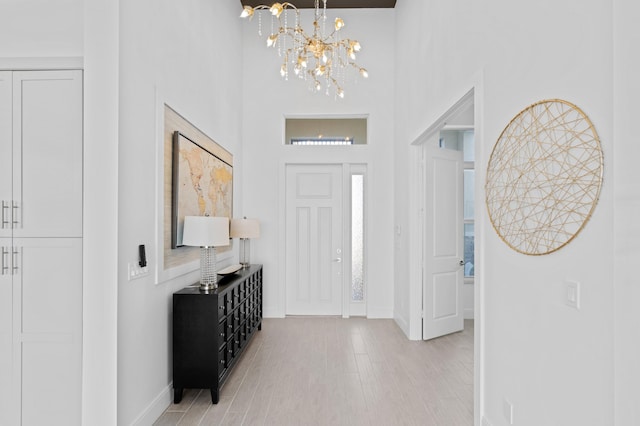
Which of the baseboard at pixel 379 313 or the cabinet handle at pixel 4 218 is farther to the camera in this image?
the baseboard at pixel 379 313

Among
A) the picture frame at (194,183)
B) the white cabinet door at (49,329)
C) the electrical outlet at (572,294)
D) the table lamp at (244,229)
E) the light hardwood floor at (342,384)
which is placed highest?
the picture frame at (194,183)

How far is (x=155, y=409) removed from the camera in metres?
2.80

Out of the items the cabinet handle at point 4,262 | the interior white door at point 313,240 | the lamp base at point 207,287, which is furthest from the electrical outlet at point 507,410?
the interior white door at point 313,240

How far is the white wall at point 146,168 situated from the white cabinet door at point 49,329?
308 mm

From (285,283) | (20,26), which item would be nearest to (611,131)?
(20,26)

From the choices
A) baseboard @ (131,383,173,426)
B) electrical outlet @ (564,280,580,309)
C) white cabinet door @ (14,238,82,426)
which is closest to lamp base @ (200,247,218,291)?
baseboard @ (131,383,173,426)

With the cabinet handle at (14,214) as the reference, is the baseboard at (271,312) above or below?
below

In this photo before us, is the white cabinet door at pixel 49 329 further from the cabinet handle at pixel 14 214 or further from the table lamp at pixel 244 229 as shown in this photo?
the table lamp at pixel 244 229

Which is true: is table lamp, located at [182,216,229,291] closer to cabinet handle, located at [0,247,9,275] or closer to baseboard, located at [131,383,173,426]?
baseboard, located at [131,383,173,426]

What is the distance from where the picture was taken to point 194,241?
3057 mm

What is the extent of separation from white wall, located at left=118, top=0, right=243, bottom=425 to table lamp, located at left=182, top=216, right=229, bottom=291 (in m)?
0.25

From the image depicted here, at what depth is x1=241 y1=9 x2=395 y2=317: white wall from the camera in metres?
5.81

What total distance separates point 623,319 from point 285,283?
4.81 metres

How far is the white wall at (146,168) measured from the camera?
2434mm
